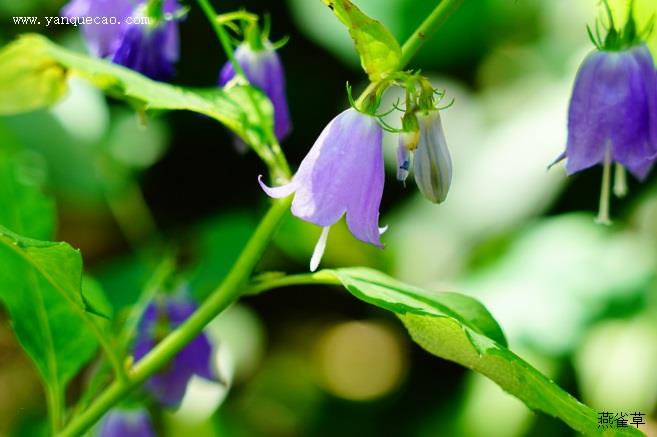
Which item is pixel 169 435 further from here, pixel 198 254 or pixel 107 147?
pixel 107 147

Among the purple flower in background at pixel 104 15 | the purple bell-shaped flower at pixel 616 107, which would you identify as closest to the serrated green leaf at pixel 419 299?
the purple bell-shaped flower at pixel 616 107

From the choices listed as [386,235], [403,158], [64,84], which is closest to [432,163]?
[403,158]

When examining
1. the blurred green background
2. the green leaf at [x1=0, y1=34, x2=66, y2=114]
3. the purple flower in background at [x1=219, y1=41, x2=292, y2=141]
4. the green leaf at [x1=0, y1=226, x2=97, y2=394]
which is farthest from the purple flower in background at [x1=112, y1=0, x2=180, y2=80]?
the blurred green background

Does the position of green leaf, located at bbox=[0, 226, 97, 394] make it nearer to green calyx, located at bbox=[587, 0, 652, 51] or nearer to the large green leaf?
the large green leaf

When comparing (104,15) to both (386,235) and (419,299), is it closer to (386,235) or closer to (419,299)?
(419,299)

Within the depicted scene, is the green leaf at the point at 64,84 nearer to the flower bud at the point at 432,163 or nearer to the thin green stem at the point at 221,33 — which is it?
the thin green stem at the point at 221,33

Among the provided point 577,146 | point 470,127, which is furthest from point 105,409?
point 470,127
